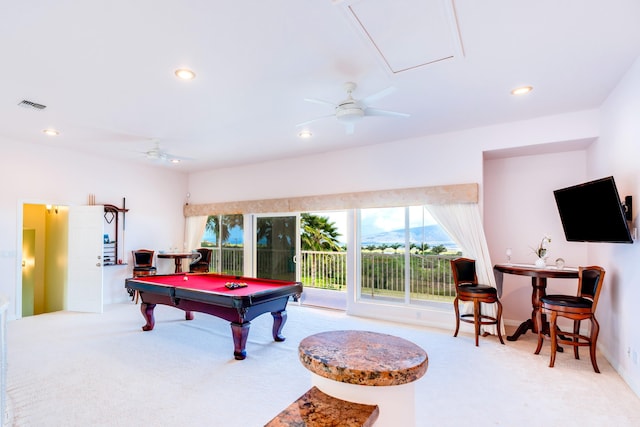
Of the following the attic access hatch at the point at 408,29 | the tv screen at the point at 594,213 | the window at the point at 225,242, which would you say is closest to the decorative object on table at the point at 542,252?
the tv screen at the point at 594,213

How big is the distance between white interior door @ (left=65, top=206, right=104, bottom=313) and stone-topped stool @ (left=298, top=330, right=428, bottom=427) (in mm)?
6052

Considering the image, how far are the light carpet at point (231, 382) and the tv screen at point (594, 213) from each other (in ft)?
4.50

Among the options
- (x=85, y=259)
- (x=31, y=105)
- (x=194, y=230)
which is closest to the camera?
(x=31, y=105)

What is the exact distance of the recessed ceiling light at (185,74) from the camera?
121 inches

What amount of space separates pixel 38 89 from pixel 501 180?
238 inches

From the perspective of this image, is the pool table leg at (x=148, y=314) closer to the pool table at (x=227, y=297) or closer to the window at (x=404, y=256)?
the pool table at (x=227, y=297)

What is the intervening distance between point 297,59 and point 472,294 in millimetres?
3407

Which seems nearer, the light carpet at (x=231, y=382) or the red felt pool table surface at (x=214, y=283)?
the light carpet at (x=231, y=382)

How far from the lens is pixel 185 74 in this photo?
314cm

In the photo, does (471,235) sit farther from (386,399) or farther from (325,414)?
(325,414)

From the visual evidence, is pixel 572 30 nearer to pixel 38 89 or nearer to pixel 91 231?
pixel 38 89

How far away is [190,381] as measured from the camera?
3.12 meters

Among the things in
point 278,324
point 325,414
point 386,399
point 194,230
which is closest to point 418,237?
point 278,324

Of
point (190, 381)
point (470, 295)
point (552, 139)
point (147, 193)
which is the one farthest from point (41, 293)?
point (552, 139)
